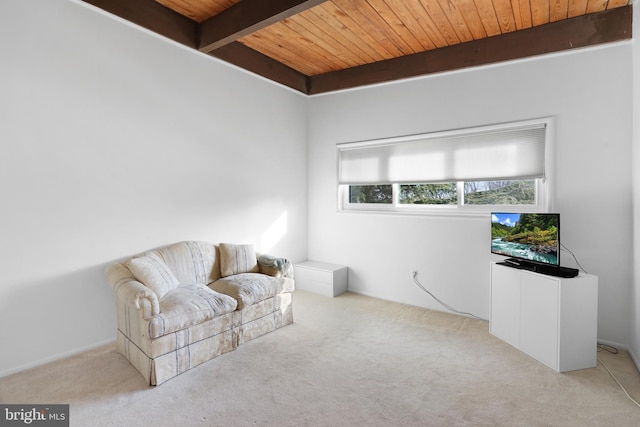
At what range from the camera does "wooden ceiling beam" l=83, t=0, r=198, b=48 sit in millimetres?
2666

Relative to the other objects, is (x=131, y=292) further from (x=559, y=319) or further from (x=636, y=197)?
(x=636, y=197)

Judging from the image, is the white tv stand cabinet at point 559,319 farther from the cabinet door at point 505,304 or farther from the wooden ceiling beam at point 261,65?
the wooden ceiling beam at point 261,65

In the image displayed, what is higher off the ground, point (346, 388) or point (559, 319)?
point (559, 319)

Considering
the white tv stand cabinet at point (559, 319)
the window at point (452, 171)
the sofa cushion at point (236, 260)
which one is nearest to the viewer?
the white tv stand cabinet at point (559, 319)

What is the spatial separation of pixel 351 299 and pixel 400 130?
2.13 metres

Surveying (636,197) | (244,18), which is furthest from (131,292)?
(636,197)

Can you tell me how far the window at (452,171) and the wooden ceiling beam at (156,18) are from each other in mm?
2183

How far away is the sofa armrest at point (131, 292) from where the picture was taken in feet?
7.13

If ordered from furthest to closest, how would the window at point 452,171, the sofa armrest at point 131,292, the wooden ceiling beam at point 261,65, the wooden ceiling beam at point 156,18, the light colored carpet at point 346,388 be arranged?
the wooden ceiling beam at point 261,65, the window at point 452,171, the wooden ceiling beam at point 156,18, the sofa armrest at point 131,292, the light colored carpet at point 346,388

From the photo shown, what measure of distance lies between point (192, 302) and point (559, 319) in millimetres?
2684

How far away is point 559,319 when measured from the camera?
2.38 m

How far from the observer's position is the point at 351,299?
4.06 m

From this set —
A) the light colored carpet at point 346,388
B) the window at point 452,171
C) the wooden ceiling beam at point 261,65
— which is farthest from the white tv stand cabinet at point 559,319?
the wooden ceiling beam at point 261,65

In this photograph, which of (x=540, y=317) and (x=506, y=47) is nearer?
(x=540, y=317)
